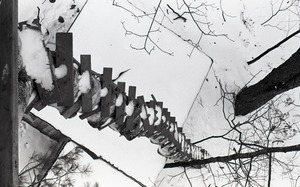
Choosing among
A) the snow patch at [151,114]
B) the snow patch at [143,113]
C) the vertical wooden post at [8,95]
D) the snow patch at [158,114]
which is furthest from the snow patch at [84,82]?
the snow patch at [158,114]

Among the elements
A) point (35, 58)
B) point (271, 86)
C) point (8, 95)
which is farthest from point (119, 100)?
point (271, 86)

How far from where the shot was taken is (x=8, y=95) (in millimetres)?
1043

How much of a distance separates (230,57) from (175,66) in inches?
79.8

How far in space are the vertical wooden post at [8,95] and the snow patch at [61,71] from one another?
18.6 inches

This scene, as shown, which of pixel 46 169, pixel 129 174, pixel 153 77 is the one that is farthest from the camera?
pixel 153 77

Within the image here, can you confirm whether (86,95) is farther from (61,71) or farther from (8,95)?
(8,95)

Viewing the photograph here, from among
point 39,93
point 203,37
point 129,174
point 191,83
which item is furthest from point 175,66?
point 39,93

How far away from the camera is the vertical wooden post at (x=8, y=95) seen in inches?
37.8

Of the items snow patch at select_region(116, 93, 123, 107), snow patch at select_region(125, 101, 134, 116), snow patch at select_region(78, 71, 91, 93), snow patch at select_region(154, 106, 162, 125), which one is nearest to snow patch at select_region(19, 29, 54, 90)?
snow patch at select_region(78, 71, 91, 93)

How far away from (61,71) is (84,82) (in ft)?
1.01

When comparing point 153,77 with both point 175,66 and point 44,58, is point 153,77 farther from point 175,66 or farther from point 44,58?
point 44,58

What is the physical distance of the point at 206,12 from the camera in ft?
20.0

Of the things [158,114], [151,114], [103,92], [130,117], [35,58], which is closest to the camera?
[35,58]

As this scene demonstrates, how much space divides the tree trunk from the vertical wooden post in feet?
11.3
